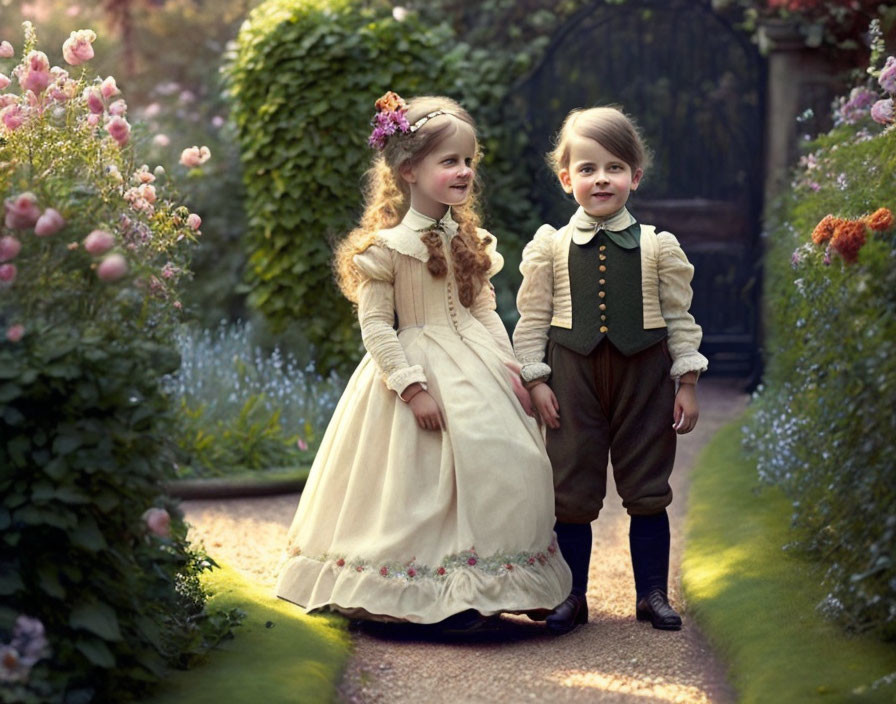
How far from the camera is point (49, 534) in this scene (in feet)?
9.09

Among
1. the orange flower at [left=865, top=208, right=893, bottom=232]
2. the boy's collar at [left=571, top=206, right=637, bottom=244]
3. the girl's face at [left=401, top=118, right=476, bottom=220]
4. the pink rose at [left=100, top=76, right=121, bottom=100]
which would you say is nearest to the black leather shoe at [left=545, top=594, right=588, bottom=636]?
the boy's collar at [left=571, top=206, right=637, bottom=244]

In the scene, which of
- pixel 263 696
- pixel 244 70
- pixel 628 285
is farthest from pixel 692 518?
pixel 244 70

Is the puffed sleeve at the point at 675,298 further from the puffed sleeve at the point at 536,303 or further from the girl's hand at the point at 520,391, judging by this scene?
the girl's hand at the point at 520,391

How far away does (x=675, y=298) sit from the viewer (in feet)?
12.9

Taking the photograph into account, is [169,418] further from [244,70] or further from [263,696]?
[244,70]

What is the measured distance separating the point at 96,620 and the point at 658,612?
1850 mm

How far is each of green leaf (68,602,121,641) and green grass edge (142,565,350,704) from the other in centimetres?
30

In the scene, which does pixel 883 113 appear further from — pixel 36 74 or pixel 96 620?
pixel 96 620

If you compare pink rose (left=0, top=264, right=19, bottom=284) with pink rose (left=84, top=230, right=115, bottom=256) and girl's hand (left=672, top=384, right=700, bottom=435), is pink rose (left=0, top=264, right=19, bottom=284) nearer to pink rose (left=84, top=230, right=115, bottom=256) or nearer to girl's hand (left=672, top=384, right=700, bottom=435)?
pink rose (left=84, top=230, right=115, bottom=256)

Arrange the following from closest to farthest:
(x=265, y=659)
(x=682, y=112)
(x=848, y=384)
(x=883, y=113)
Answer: (x=848, y=384) → (x=265, y=659) → (x=883, y=113) → (x=682, y=112)

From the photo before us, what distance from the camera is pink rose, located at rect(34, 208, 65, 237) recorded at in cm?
275

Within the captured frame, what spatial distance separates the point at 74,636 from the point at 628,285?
1929 millimetres

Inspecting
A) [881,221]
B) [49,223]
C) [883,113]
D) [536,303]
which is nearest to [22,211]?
[49,223]

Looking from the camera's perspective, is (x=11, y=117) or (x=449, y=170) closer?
(x=11, y=117)
